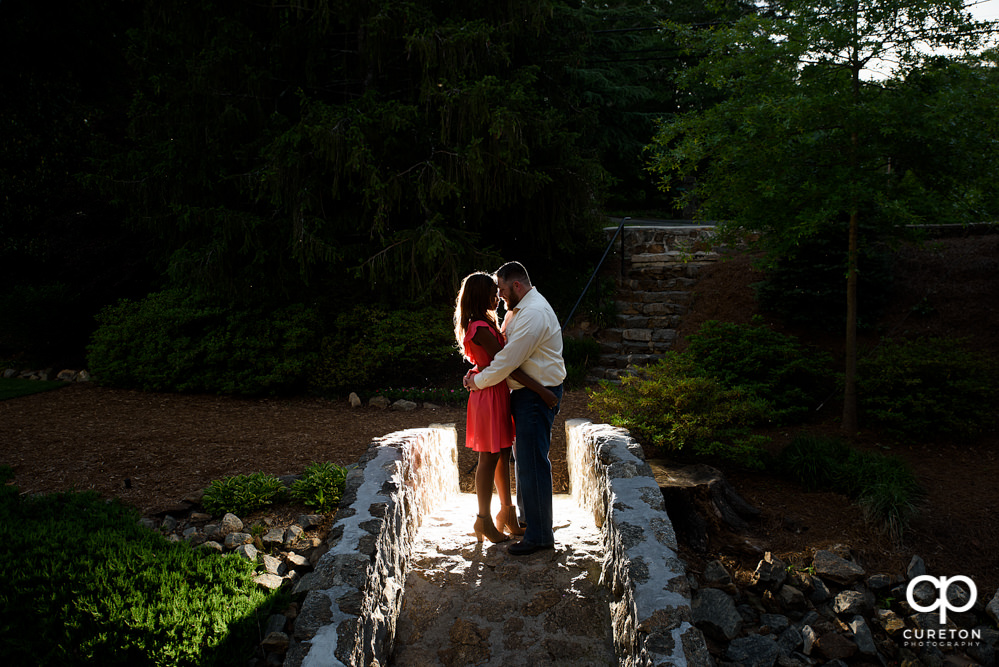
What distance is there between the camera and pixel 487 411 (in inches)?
141

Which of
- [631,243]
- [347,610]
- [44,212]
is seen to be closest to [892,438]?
[347,610]

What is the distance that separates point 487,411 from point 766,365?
4.49 m

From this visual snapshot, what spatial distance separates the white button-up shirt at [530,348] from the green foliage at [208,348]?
17.9 ft

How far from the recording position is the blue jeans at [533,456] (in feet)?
11.5

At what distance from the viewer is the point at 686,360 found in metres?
5.67

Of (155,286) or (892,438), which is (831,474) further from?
(155,286)

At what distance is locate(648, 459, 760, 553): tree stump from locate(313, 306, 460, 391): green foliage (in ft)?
15.0

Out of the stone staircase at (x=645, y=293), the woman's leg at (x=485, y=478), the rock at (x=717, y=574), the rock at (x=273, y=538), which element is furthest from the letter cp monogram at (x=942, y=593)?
the stone staircase at (x=645, y=293)

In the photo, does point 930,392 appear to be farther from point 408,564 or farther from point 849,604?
point 408,564

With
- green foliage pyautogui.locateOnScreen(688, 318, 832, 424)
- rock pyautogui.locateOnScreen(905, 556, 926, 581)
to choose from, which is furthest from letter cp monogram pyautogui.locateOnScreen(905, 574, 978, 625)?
green foliage pyautogui.locateOnScreen(688, 318, 832, 424)

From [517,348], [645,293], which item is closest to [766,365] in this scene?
[645,293]

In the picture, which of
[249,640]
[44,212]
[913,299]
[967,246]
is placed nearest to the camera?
[249,640]

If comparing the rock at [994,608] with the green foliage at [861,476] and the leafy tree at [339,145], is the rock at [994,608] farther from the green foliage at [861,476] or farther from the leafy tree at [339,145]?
the leafy tree at [339,145]

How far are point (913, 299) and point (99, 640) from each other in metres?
9.49
